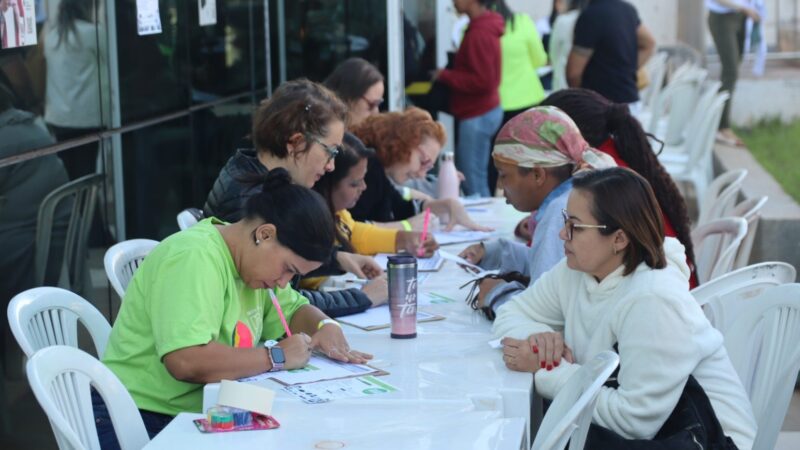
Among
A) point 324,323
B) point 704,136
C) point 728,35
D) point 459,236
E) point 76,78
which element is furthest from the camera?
point 728,35

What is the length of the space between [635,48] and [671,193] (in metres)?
4.00

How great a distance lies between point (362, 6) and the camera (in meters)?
7.77

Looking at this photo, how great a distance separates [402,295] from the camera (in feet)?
10.1

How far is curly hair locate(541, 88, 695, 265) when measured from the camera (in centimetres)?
383

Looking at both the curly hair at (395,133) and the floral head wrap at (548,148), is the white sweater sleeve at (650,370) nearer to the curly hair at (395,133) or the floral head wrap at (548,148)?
the floral head wrap at (548,148)

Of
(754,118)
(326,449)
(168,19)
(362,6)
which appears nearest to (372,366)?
(326,449)

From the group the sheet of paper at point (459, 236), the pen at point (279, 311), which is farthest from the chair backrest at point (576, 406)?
the sheet of paper at point (459, 236)

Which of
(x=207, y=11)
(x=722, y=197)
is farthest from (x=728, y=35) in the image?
(x=207, y=11)

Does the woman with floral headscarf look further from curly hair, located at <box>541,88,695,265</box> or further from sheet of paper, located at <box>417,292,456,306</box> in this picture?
curly hair, located at <box>541,88,695,265</box>

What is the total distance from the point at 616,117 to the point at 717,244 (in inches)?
37.9

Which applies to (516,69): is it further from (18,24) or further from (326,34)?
(18,24)

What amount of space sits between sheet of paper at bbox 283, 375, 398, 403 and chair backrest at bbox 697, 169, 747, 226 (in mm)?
3018

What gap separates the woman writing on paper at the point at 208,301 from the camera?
2631 millimetres

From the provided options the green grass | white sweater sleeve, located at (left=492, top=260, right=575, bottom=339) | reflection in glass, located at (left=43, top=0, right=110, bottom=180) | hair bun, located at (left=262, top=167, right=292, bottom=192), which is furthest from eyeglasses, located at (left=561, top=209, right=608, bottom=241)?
the green grass
